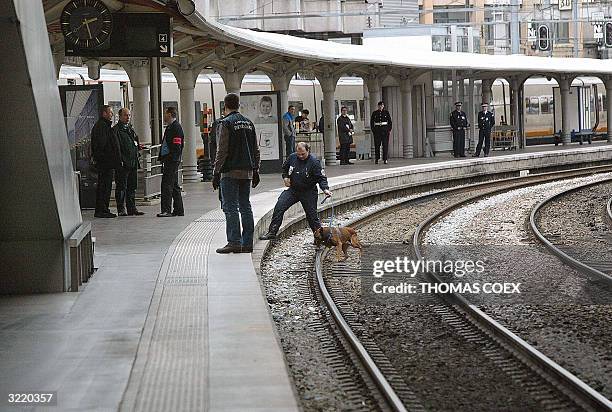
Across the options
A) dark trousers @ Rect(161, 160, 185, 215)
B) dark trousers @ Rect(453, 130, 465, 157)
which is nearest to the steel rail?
dark trousers @ Rect(161, 160, 185, 215)

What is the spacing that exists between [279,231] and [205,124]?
18.4 metres

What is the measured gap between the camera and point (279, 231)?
16328 millimetres

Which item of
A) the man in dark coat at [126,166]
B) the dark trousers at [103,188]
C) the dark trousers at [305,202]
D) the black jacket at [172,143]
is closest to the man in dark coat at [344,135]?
the man in dark coat at [126,166]

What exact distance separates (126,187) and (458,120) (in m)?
17.7

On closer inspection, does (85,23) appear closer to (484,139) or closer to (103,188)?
(103,188)

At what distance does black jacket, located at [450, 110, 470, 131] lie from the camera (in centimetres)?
3322

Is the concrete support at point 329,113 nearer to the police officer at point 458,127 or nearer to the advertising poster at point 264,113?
the police officer at point 458,127

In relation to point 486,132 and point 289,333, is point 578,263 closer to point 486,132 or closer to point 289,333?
point 289,333

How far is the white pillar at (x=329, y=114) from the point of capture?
30.6m

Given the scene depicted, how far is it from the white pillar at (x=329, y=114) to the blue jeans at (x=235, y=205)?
60.8 ft

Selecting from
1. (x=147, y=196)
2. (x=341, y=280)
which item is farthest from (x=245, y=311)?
(x=147, y=196)

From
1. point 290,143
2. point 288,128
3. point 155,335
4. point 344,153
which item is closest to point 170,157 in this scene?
point 155,335

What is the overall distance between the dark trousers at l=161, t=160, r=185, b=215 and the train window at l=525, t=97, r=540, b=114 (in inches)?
1241

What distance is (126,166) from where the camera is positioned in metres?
16.8
